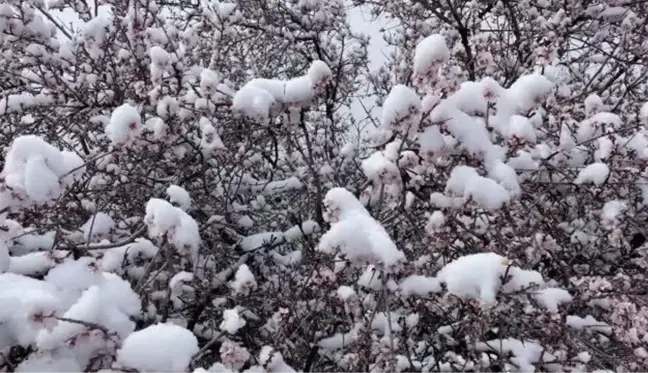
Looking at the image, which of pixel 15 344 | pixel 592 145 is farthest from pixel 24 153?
pixel 592 145

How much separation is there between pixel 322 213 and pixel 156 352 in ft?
6.37

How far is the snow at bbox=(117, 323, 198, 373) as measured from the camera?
123 cm

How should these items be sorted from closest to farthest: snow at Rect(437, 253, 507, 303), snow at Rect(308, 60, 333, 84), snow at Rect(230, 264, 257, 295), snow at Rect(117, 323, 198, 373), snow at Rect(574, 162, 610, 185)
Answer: snow at Rect(117, 323, 198, 373) → snow at Rect(437, 253, 507, 303) → snow at Rect(308, 60, 333, 84) → snow at Rect(574, 162, 610, 185) → snow at Rect(230, 264, 257, 295)

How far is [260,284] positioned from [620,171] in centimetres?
223

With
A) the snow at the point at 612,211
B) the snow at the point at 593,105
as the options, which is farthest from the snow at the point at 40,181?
the snow at the point at 593,105

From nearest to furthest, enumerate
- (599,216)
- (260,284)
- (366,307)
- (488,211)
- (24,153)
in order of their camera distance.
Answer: (24,153), (488,211), (366,307), (599,216), (260,284)

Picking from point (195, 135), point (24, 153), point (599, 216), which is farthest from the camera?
point (195, 135)

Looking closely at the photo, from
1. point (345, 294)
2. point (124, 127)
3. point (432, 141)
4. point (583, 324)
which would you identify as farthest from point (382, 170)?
point (583, 324)

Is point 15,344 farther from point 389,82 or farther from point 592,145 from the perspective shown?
point 389,82

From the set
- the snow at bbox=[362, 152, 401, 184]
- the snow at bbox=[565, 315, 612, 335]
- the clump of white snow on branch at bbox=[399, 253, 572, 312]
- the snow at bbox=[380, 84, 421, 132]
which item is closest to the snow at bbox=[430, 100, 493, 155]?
the snow at bbox=[380, 84, 421, 132]

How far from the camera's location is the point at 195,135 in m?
3.26

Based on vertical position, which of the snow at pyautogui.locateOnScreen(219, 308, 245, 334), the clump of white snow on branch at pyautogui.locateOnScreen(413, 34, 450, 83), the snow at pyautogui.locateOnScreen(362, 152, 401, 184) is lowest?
the snow at pyautogui.locateOnScreen(219, 308, 245, 334)

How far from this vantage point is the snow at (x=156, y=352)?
1234 mm

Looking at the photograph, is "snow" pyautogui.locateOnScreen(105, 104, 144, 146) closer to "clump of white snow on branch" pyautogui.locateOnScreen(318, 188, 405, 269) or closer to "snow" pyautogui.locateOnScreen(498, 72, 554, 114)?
"clump of white snow on branch" pyautogui.locateOnScreen(318, 188, 405, 269)
